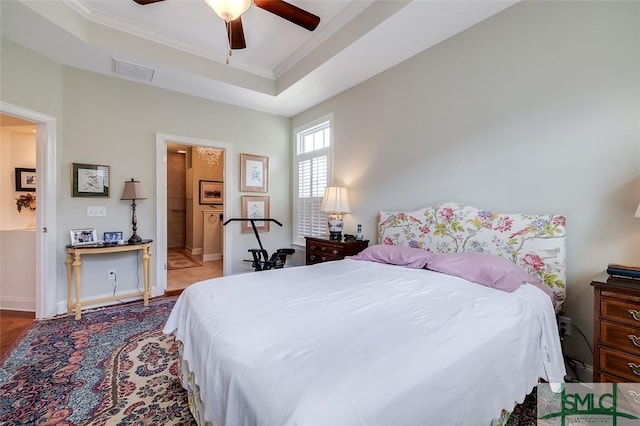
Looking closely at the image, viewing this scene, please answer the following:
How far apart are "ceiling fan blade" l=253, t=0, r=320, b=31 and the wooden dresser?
272 centimetres

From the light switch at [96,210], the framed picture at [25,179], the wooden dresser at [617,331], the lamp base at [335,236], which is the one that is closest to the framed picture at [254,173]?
the lamp base at [335,236]

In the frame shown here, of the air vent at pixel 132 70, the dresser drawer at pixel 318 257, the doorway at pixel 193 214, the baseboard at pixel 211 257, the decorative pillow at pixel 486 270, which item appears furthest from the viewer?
the baseboard at pixel 211 257

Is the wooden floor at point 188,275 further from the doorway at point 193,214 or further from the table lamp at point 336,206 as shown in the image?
the table lamp at point 336,206

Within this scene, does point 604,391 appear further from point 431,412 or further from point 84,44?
point 84,44

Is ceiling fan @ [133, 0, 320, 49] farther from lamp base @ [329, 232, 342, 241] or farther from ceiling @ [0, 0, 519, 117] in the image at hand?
lamp base @ [329, 232, 342, 241]

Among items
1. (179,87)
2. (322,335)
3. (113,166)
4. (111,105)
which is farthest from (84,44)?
(322,335)

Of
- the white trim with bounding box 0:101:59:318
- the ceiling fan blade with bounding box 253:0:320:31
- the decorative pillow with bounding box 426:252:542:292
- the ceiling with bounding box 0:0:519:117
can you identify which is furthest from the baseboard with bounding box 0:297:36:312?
the decorative pillow with bounding box 426:252:542:292

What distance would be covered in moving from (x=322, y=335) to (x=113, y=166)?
3.72m

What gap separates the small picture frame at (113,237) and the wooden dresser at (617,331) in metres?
4.39

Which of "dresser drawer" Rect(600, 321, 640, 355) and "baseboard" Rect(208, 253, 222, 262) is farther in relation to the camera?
"baseboard" Rect(208, 253, 222, 262)

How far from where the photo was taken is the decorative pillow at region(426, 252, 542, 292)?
5.77 feet

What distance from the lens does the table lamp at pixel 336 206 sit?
11.9 feet

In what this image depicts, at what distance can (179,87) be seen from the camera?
3.75 meters

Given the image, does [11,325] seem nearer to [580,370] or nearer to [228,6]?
[228,6]
